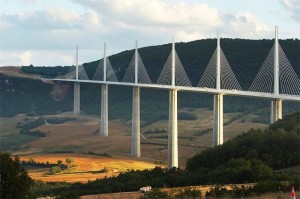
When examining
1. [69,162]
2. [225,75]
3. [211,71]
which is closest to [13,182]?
[69,162]

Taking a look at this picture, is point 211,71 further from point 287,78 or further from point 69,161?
point 69,161

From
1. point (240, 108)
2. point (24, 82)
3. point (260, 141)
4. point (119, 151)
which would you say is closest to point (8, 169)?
point (260, 141)

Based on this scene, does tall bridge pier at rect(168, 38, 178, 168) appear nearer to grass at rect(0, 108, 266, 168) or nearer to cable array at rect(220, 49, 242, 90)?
grass at rect(0, 108, 266, 168)

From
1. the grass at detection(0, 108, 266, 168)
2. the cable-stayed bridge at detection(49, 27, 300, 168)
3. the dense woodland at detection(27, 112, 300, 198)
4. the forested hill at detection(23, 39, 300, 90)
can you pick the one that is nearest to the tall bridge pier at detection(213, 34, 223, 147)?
the cable-stayed bridge at detection(49, 27, 300, 168)

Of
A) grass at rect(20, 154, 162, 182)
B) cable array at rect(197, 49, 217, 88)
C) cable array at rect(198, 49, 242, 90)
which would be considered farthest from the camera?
cable array at rect(198, 49, 242, 90)

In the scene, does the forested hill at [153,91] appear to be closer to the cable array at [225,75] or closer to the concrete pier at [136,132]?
the concrete pier at [136,132]

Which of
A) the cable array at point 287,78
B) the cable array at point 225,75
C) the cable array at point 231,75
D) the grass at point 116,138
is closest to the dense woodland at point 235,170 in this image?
the cable array at point 287,78

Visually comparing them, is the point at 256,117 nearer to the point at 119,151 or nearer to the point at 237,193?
the point at 119,151
